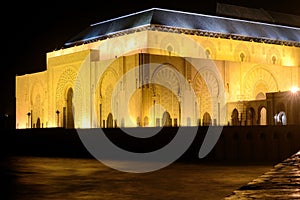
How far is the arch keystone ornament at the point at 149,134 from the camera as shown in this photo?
51.2ft

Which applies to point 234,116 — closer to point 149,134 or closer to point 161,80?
point 161,80

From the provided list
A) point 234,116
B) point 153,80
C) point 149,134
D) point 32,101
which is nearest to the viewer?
point 149,134

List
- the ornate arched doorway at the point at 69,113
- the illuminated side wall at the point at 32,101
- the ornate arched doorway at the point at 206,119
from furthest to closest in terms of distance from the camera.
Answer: the illuminated side wall at the point at 32,101
the ornate arched doorway at the point at 69,113
the ornate arched doorway at the point at 206,119

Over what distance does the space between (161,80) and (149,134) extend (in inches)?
355

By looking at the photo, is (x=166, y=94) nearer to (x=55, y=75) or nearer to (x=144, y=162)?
(x=55, y=75)

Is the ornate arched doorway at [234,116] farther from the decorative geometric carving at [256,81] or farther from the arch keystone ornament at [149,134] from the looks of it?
the decorative geometric carving at [256,81]

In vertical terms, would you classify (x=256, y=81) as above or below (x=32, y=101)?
above

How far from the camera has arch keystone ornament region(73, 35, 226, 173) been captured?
1560cm

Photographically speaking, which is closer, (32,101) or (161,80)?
(161,80)

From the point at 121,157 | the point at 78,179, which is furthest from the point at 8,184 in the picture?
the point at 121,157

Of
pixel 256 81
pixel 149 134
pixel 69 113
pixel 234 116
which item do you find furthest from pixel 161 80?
pixel 149 134

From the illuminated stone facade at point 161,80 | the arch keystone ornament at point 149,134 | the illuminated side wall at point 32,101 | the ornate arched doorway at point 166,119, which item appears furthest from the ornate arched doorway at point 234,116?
the illuminated side wall at point 32,101

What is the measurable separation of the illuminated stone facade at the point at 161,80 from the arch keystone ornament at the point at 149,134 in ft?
0.20

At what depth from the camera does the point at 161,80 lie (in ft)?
91.4
